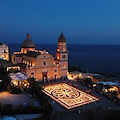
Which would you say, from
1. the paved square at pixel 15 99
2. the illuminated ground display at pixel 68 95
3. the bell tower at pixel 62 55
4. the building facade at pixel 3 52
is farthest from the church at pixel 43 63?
the paved square at pixel 15 99

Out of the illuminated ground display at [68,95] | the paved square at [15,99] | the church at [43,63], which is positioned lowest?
the illuminated ground display at [68,95]

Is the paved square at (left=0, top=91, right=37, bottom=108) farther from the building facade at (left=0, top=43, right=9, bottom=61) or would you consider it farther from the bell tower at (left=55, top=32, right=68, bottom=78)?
the building facade at (left=0, top=43, right=9, bottom=61)

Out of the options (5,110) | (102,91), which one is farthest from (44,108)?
(102,91)

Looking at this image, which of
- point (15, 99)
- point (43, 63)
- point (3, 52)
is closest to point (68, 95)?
point (15, 99)

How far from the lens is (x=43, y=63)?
3077 centimetres

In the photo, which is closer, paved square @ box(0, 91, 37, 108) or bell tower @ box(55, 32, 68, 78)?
paved square @ box(0, 91, 37, 108)

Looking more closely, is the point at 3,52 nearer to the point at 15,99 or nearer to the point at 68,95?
the point at 15,99

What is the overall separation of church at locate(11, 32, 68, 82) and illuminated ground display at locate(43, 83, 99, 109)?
352 centimetres

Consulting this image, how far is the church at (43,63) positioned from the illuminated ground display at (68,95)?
11.5 ft

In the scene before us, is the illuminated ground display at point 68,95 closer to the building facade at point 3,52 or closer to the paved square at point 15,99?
the paved square at point 15,99

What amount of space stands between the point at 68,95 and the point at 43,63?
30.6 feet

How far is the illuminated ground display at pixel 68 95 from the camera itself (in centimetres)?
2138

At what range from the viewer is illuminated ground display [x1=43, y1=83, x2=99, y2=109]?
2138 cm

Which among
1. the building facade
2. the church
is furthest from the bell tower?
the building facade
